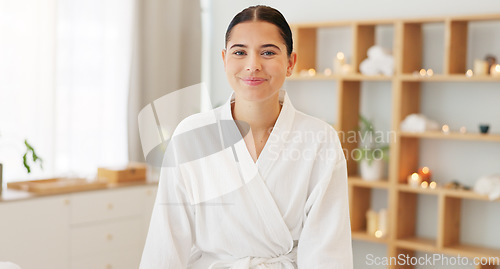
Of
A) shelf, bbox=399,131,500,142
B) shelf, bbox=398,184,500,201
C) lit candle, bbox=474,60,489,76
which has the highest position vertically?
lit candle, bbox=474,60,489,76

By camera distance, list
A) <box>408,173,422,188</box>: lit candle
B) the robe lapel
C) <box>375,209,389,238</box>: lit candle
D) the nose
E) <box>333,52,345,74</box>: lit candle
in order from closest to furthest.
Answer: the nose → the robe lapel → <box>408,173,422,188</box>: lit candle → <box>375,209,389,238</box>: lit candle → <box>333,52,345,74</box>: lit candle

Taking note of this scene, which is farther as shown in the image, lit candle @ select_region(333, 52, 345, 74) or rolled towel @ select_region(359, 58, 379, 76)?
lit candle @ select_region(333, 52, 345, 74)

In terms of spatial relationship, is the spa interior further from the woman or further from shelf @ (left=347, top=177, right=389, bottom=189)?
the woman

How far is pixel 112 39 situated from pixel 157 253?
2675 mm

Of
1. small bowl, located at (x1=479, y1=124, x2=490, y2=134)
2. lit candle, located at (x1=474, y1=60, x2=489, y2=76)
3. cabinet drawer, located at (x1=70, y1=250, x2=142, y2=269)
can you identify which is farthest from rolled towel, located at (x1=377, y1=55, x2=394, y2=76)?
cabinet drawer, located at (x1=70, y1=250, x2=142, y2=269)

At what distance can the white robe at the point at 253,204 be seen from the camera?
63.9 inches

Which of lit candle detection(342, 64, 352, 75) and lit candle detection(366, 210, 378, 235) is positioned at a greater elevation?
lit candle detection(342, 64, 352, 75)

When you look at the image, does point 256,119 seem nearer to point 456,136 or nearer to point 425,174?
point 456,136

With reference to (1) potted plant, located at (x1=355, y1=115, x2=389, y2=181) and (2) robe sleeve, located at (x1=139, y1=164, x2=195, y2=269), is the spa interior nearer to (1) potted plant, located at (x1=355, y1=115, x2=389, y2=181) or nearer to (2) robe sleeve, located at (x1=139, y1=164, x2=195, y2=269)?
(1) potted plant, located at (x1=355, y1=115, x2=389, y2=181)

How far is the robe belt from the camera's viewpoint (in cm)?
164

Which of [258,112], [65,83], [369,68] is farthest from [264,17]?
[65,83]

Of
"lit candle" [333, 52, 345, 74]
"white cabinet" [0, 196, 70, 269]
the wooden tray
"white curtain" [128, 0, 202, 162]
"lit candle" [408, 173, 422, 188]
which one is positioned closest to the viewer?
"white cabinet" [0, 196, 70, 269]

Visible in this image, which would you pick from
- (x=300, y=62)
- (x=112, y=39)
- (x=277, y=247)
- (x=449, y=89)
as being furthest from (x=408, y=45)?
(x=277, y=247)

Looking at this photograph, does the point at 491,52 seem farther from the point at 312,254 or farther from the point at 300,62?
the point at 312,254
